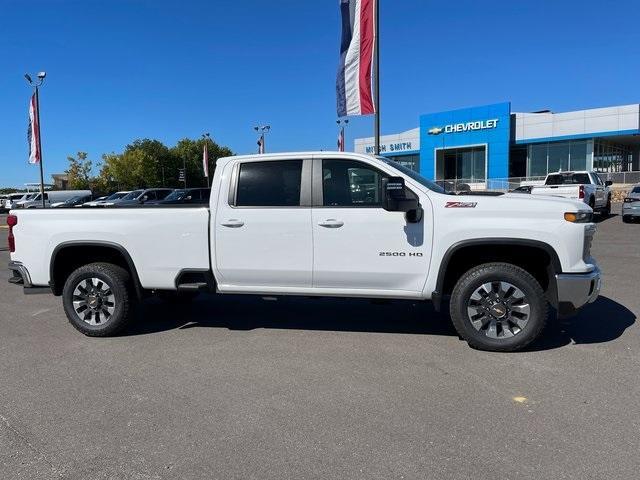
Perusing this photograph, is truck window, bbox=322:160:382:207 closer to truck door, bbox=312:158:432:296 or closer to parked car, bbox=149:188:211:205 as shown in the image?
truck door, bbox=312:158:432:296

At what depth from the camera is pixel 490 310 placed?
16.4 ft

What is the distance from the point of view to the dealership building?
3875 cm

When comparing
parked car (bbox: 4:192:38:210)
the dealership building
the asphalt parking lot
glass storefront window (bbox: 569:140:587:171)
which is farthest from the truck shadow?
parked car (bbox: 4:192:38:210)

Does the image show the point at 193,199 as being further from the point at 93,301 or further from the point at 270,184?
the point at 270,184

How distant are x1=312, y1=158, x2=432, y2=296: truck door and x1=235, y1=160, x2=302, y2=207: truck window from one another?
0.75 ft

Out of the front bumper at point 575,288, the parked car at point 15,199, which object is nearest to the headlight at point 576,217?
the front bumper at point 575,288

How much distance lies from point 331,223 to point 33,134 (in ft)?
92.2

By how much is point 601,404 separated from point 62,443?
150 inches

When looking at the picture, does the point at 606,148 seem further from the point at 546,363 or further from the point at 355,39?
the point at 546,363

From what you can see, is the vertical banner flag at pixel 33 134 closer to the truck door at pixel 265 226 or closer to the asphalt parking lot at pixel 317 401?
the asphalt parking lot at pixel 317 401

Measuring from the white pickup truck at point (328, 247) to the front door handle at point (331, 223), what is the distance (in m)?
0.01

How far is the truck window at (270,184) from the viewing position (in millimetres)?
5449

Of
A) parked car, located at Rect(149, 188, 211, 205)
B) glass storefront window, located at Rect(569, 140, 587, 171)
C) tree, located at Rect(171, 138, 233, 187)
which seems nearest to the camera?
parked car, located at Rect(149, 188, 211, 205)

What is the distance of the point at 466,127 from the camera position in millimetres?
45656
